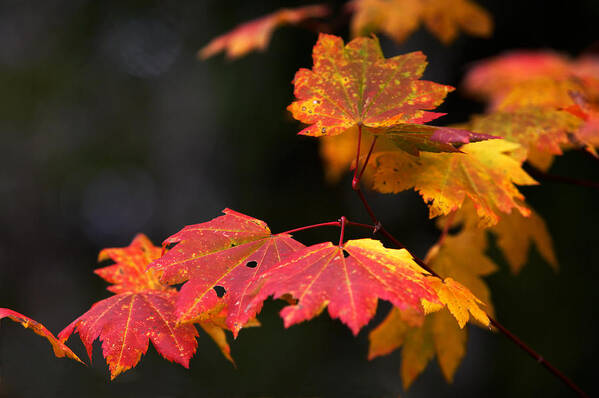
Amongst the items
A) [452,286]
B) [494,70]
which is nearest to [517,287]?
[494,70]

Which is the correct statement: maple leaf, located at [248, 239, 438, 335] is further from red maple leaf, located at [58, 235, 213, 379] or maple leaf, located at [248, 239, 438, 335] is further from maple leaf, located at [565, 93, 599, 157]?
maple leaf, located at [565, 93, 599, 157]

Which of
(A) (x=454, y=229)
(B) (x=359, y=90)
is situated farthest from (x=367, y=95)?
(A) (x=454, y=229)

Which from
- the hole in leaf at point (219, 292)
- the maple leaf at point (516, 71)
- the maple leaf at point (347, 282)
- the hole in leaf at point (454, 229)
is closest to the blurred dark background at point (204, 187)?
the hole in leaf at point (454, 229)

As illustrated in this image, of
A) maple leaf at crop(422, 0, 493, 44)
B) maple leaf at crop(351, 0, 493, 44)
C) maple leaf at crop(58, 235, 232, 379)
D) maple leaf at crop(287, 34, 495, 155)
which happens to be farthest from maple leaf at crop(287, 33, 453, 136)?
maple leaf at crop(422, 0, 493, 44)

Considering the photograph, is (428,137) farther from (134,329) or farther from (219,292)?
(219,292)

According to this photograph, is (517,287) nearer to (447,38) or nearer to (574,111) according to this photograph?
(447,38)
